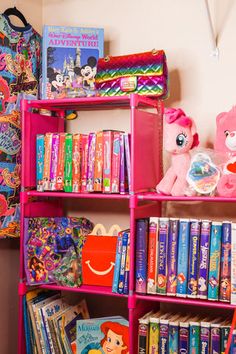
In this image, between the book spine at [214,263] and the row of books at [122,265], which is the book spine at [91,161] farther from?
the book spine at [214,263]

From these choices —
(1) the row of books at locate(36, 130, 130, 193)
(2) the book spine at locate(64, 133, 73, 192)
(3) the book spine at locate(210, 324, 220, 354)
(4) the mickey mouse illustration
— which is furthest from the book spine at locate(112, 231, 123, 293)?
(4) the mickey mouse illustration

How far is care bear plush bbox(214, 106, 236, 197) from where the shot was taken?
199 cm

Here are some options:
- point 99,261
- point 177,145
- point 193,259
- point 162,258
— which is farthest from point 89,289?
point 177,145

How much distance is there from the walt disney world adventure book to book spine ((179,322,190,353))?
1.09m

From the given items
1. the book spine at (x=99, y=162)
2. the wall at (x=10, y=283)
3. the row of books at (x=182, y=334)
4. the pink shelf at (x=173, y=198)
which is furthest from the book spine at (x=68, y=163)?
the row of books at (x=182, y=334)

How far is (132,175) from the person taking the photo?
84.0 inches

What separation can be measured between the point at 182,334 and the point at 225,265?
33cm

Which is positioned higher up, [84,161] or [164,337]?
[84,161]

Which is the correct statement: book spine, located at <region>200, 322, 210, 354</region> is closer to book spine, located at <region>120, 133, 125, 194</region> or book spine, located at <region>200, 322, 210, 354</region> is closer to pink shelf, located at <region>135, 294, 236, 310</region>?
pink shelf, located at <region>135, 294, 236, 310</region>

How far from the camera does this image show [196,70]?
94.6 inches

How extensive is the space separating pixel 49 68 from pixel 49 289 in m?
1.02

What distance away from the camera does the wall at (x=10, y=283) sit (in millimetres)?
2475

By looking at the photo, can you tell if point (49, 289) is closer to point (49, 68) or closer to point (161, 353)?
point (161, 353)

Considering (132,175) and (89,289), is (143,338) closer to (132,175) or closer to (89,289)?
(89,289)
